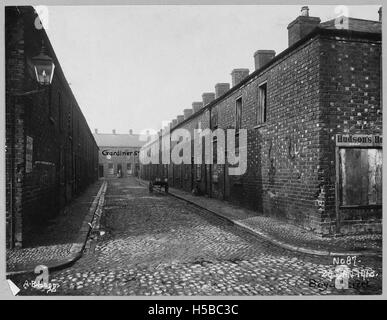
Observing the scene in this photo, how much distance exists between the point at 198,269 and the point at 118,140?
74.0 m

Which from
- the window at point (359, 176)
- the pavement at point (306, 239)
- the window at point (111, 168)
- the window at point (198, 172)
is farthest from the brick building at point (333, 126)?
the window at point (111, 168)

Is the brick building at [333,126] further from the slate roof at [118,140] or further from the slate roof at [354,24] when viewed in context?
the slate roof at [118,140]

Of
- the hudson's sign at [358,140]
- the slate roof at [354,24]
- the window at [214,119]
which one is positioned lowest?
the hudson's sign at [358,140]

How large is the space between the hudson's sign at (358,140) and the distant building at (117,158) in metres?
51.3

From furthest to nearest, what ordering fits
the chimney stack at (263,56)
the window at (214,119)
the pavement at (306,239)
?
the window at (214,119) → the chimney stack at (263,56) → the pavement at (306,239)

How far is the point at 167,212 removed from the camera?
12891mm

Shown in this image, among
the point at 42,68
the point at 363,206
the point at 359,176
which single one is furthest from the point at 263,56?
the point at 42,68

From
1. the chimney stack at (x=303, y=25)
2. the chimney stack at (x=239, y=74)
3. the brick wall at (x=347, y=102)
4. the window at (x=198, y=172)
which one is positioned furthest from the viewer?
the window at (x=198, y=172)

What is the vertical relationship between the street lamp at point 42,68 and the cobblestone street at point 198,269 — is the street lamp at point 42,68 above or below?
above

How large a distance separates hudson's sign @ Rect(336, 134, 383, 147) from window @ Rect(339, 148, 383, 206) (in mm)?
130

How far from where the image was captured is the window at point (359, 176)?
8.28m

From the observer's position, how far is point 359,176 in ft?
27.5

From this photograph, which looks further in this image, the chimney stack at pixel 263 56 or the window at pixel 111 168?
the window at pixel 111 168

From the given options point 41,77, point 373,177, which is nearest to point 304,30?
point 373,177
